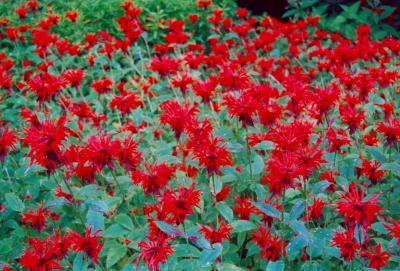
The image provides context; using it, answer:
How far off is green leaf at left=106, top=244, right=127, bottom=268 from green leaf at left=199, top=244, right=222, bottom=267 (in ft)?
1.56

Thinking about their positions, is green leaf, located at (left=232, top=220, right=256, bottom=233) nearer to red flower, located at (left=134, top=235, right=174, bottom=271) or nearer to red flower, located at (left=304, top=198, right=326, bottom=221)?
red flower, located at (left=304, top=198, right=326, bottom=221)

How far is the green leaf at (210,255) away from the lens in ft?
5.04

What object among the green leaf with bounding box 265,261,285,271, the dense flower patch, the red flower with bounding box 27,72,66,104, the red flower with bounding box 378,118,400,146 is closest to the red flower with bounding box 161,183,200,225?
the dense flower patch

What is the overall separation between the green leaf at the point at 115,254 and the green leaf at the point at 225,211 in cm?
43

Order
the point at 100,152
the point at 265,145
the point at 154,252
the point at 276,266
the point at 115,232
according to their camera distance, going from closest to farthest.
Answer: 1. the point at 154,252
2. the point at 276,266
3. the point at 100,152
4. the point at 115,232
5. the point at 265,145

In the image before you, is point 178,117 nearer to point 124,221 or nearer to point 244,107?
point 244,107

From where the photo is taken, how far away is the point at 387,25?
199 inches

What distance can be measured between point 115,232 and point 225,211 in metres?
0.45

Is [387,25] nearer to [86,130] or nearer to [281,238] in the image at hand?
[86,130]

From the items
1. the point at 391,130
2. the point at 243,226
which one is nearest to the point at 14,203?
the point at 243,226

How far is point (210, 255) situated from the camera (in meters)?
1.55

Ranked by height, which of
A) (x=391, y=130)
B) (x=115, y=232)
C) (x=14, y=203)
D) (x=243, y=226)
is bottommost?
(x=14, y=203)

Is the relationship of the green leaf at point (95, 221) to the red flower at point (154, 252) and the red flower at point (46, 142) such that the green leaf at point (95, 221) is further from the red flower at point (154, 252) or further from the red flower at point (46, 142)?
the red flower at point (154, 252)

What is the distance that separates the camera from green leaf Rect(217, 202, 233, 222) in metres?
1.84
